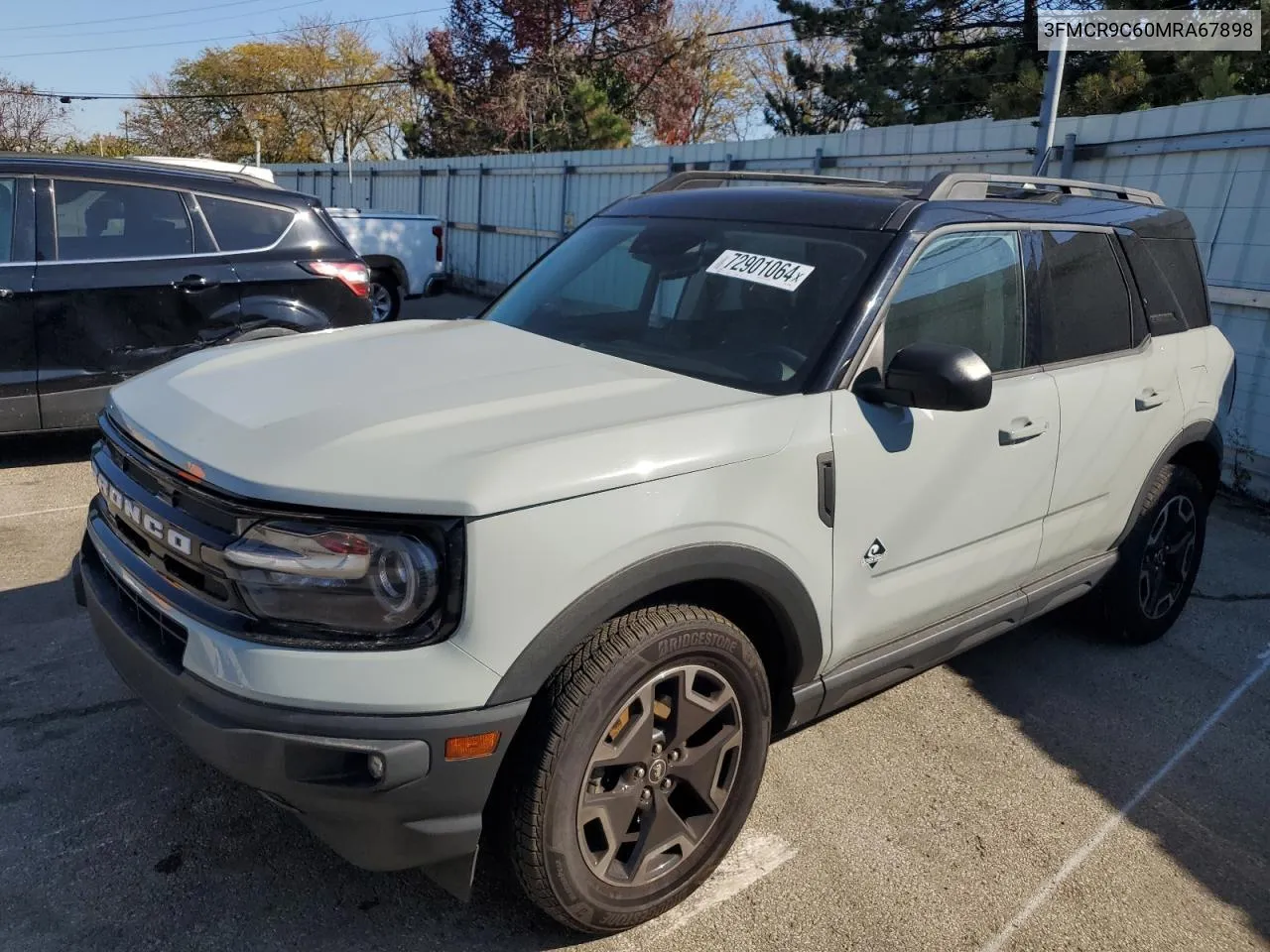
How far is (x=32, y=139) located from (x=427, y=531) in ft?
141

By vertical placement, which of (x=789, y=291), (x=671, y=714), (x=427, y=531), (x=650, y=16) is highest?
(x=650, y=16)

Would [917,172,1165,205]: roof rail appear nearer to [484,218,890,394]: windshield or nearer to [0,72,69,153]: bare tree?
[484,218,890,394]: windshield

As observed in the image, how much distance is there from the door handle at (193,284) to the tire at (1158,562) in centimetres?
519

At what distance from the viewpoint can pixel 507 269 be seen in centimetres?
1598

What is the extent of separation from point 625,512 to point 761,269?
1.23m

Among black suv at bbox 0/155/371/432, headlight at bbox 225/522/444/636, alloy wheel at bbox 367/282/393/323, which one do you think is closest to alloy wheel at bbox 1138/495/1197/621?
headlight at bbox 225/522/444/636

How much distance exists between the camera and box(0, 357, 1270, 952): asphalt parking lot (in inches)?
104

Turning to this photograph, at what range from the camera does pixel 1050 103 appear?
23.9 ft

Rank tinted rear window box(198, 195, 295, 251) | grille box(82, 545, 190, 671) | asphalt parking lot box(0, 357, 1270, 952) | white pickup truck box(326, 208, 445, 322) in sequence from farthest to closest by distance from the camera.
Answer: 1. white pickup truck box(326, 208, 445, 322)
2. tinted rear window box(198, 195, 295, 251)
3. asphalt parking lot box(0, 357, 1270, 952)
4. grille box(82, 545, 190, 671)

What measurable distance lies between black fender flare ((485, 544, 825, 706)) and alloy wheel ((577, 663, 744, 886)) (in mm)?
234

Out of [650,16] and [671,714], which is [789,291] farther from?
[650,16]

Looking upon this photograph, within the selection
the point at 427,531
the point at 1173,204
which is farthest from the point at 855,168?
the point at 427,531

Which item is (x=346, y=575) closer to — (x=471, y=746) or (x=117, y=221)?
(x=471, y=746)

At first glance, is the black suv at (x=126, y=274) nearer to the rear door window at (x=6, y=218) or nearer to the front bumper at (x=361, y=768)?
the rear door window at (x=6, y=218)
